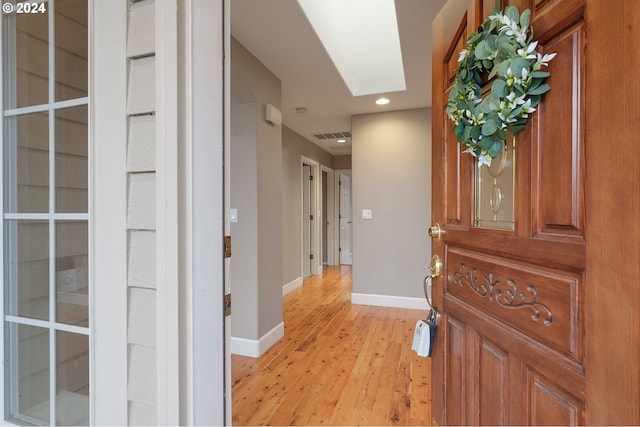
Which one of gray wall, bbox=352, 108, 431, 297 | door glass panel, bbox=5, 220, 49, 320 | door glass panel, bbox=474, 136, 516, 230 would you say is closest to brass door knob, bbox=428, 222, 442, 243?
door glass panel, bbox=474, 136, 516, 230

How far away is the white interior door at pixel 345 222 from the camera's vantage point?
22.3 feet

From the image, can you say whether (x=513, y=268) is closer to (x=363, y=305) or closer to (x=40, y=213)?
(x=40, y=213)

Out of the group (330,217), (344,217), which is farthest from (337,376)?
(344,217)

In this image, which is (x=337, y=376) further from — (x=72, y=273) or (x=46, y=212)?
(x=46, y=212)

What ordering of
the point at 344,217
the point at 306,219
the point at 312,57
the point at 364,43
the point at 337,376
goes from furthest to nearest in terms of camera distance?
1. the point at 344,217
2. the point at 306,219
3. the point at 364,43
4. the point at 312,57
5. the point at 337,376

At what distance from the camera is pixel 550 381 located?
2.17 ft

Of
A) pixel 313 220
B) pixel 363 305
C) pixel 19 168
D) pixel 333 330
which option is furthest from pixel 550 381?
pixel 313 220

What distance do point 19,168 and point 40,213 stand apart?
0.66 feet

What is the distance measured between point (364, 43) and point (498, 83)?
2688 millimetres

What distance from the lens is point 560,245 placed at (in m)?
0.63

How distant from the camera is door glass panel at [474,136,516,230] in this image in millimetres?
800

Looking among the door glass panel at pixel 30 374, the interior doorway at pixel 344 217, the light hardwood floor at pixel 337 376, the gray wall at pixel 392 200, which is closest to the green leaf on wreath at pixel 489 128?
the door glass panel at pixel 30 374

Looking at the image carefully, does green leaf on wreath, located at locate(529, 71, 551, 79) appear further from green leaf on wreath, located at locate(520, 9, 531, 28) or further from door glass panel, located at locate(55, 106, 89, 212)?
door glass panel, located at locate(55, 106, 89, 212)

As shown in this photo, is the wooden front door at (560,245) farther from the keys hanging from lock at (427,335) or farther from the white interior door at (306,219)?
the white interior door at (306,219)
